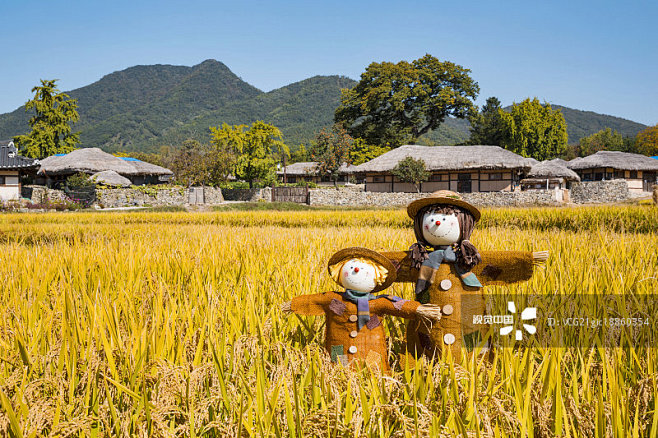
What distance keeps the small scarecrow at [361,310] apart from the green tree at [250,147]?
31.4 meters

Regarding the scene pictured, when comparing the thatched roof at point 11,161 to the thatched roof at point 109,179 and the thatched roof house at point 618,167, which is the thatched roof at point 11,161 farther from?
the thatched roof house at point 618,167

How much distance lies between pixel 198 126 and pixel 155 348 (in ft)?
377

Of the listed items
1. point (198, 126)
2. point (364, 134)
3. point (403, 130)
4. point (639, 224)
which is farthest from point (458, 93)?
point (198, 126)

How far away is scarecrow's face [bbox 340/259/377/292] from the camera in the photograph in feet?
5.08

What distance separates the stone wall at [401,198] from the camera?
24359 millimetres

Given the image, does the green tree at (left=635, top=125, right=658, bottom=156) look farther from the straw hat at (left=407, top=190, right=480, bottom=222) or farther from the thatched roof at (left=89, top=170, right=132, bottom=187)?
the straw hat at (left=407, top=190, right=480, bottom=222)

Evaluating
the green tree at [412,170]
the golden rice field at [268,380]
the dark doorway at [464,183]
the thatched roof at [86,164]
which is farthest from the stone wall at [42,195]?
the dark doorway at [464,183]

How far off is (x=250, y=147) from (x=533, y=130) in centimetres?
3802

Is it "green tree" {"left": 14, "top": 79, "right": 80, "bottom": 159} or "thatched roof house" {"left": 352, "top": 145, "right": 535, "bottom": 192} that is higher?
"green tree" {"left": 14, "top": 79, "right": 80, "bottom": 159}

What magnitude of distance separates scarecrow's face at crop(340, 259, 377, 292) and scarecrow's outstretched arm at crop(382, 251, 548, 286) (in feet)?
0.89

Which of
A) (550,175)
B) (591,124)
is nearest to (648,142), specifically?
(550,175)

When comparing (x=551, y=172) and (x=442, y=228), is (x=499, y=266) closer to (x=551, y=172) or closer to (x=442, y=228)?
(x=442, y=228)

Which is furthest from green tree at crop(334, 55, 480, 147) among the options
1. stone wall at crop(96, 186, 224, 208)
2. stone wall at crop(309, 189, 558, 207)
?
stone wall at crop(96, 186, 224, 208)

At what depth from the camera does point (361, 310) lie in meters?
1.53
